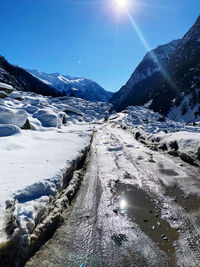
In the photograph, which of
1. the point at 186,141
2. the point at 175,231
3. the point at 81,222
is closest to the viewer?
the point at 175,231

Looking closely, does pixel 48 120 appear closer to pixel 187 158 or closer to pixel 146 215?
pixel 187 158

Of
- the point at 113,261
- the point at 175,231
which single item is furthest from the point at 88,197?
the point at 175,231

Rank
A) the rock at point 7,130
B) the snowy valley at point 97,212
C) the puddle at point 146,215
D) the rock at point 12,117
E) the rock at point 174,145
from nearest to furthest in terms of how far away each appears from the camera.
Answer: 1. the snowy valley at point 97,212
2. the puddle at point 146,215
3. the rock at point 7,130
4. the rock at point 174,145
5. the rock at point 12,117

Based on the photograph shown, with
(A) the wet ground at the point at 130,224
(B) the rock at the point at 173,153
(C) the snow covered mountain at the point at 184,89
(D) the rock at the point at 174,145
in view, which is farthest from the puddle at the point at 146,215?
(C) the snow covered mountain at the point at 184,89

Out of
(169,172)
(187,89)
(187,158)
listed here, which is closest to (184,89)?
(187,89)

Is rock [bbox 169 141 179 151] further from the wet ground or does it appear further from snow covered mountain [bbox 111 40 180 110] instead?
snow covered mountain [bbox 111 40 180 110]

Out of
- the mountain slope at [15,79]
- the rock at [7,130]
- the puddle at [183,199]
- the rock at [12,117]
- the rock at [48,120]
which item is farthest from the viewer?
the mountain slope at [15,79]

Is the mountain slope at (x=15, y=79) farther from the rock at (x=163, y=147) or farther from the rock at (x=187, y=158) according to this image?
the rock at (x=187, y=158)

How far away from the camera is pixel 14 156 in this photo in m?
5.33

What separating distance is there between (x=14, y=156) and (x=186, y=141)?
376 inches

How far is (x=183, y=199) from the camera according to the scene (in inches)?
178

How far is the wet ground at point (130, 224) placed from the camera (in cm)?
268

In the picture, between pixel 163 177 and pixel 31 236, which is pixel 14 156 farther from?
pixel 163 177

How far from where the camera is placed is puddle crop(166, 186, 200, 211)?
13.6 feet
